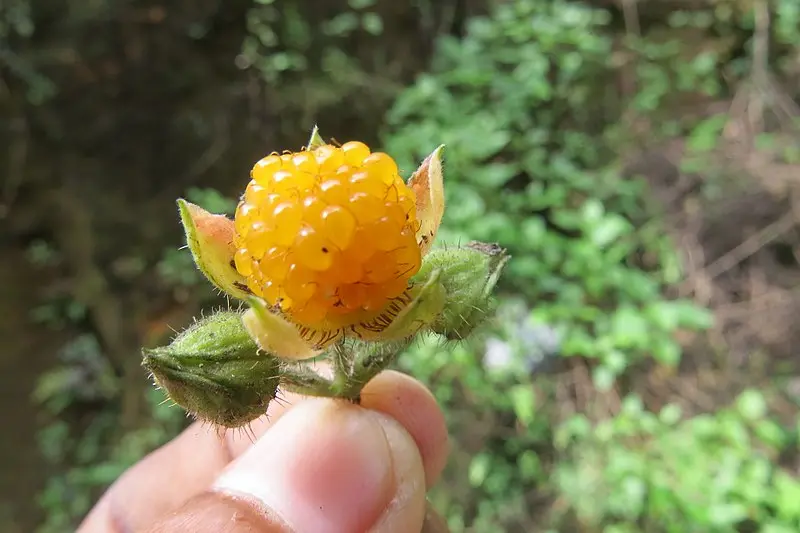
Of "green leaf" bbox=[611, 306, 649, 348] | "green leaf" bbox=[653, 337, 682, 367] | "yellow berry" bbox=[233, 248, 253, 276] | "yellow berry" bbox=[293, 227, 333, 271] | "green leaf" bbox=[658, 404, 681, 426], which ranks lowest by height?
"green leaf" bbox=[658, 404, 681, 426]

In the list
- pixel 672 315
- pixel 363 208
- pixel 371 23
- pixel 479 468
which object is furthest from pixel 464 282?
pixel 371 23

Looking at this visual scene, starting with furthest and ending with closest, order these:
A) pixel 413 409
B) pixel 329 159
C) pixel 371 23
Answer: pixel 371 23
pixel 413 409
pixel 329 159

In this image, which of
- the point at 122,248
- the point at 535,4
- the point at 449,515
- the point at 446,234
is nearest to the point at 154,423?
the point at 122,248

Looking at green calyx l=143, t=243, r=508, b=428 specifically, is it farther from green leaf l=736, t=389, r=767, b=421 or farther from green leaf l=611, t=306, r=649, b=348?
green leaf l=736, t=389, r=767, b=421

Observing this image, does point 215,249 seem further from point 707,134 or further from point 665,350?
point 707,134

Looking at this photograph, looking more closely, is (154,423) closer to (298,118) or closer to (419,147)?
(298,118)

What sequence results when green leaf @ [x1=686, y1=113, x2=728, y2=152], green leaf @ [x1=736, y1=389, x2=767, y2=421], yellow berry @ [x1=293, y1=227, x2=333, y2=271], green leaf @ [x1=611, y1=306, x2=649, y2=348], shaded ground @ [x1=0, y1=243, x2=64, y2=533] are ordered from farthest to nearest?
green leaf @ [x1=686, y1=113, x2=728, y2=152]
shaded ground @ [x1=0, y1=243, x2=64, y2=533]
green leaf @ [x1=611, y1=306, x2=649, y2=348]
green leaf @ [x1=736, y1=389, x2=767, y2=421]
yellow berry @ [x1=293, y1=227, x2=333, y2=271]

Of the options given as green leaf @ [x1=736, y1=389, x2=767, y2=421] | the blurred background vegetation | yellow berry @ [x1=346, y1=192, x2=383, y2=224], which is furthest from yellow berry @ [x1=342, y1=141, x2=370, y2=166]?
green leaf @ [x1=736, y1=389, x2=767, y2=421]

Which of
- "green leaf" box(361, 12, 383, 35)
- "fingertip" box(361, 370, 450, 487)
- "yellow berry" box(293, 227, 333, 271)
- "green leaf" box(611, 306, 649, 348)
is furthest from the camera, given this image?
"green leaf" box(361, 12, 383, 35)
